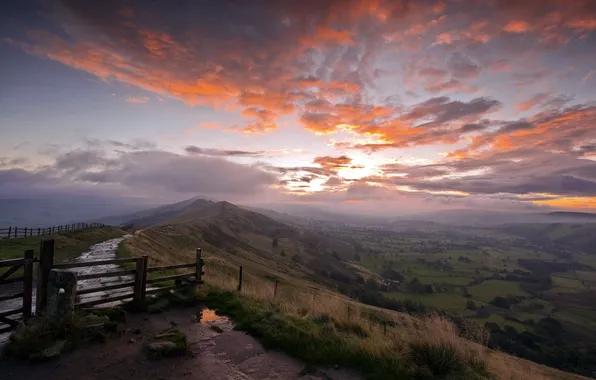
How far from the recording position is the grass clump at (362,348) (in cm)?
801

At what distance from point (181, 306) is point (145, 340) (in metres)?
3.84

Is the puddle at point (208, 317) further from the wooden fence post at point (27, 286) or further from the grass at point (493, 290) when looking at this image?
the grass at point (493, 290)

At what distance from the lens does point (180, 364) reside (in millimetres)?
8227

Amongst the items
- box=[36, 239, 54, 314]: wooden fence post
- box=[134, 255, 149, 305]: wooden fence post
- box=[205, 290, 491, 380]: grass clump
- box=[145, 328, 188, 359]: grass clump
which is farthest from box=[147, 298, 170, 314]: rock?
box=[36, 239, 54, 314]: wooden fence post

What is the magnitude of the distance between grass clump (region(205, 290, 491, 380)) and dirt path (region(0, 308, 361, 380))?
465 millimetres

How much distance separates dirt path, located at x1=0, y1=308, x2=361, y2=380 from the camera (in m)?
7.36

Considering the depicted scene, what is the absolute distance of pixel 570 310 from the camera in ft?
314


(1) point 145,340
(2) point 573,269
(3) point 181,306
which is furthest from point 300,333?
(2) point 573,269

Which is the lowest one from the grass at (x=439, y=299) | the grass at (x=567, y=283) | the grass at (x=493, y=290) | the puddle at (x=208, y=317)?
the grass at (x=567, y=283)

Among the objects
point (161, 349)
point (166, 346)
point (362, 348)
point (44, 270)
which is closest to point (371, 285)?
point (362, 348)

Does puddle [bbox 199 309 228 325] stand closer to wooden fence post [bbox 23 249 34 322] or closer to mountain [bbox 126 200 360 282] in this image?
wooden fence post [bbox 23 249 34 322]

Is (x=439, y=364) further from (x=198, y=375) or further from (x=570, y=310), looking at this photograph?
(x=570, y=310)

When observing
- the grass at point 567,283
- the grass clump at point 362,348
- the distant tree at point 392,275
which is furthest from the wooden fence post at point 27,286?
the grass at point 567,283

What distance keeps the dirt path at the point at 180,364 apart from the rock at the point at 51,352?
18cm
